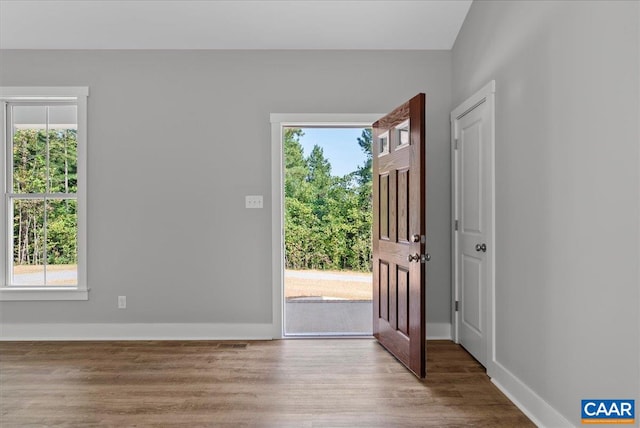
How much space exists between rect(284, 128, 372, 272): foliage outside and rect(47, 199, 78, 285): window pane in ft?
11.0

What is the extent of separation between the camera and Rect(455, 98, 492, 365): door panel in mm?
3406

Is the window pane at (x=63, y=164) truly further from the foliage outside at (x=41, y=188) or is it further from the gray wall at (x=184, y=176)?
the gray wall at (x=184, y=176)

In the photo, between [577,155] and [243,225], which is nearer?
[577,155]

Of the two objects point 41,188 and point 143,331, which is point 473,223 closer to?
point 143,331

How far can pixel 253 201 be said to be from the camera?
4188 millimetres

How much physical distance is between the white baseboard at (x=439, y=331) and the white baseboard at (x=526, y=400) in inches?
39.6

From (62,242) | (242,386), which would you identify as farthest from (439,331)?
(62,242)

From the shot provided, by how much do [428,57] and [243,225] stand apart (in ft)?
7.78

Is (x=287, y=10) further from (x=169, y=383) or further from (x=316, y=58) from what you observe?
(x=169, y=383)

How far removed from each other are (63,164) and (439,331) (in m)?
3.94

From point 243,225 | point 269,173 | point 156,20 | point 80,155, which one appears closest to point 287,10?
point 156,20

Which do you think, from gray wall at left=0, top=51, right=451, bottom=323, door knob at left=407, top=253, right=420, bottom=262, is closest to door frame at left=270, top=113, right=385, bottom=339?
gray wall at left=0, top=51, right=451, bottom=323

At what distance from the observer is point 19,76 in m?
4.21

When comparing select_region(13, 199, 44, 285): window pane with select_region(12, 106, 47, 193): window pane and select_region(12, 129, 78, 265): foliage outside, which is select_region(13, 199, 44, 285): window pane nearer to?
select_region(12, 129, 78, 265): foliage outside
